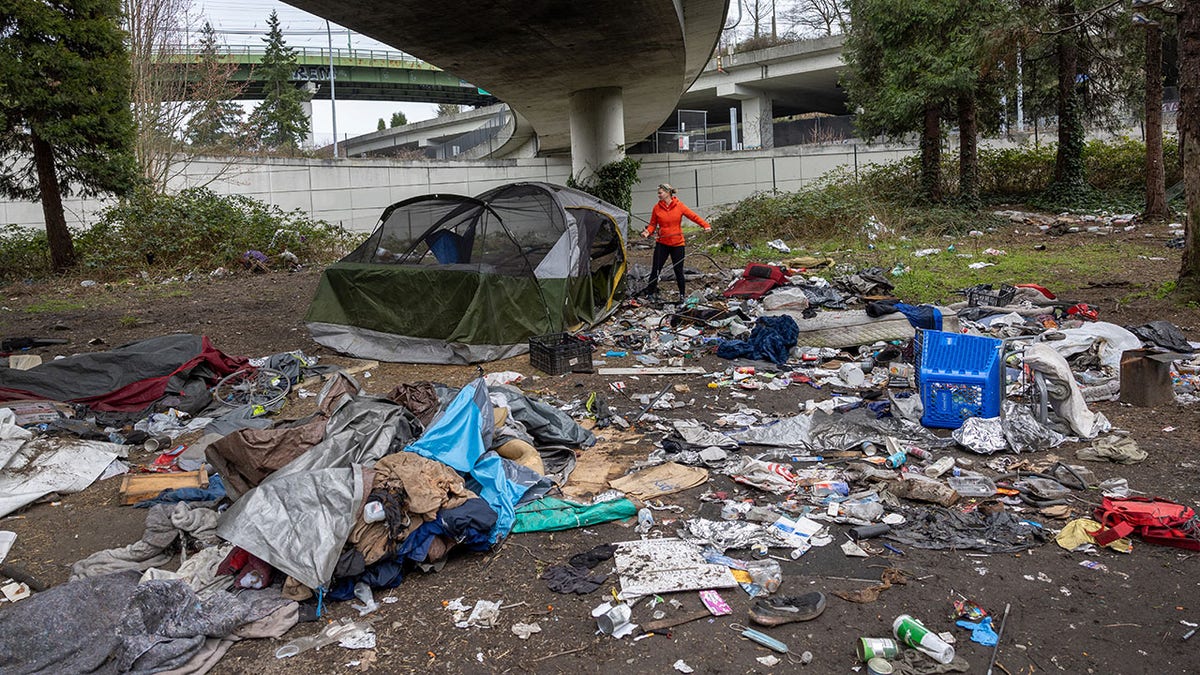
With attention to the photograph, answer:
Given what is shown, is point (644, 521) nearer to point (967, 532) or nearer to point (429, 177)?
point (967, 532)

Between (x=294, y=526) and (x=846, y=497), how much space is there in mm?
3182

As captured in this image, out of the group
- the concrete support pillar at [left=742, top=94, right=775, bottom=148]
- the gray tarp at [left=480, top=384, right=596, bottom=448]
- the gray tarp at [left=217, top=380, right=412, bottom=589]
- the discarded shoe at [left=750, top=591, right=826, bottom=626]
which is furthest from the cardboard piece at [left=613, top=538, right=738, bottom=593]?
the concrete support pillar at [left=742, top=94, right=775, bottom=148]

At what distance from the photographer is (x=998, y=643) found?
3283 mm

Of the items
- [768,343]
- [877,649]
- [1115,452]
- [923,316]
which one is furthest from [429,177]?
[877,649]

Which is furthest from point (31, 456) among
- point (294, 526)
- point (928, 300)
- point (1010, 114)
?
point (1010, 114)

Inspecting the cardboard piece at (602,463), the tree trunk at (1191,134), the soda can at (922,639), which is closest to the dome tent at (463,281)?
the cardboard piece at (602,463)

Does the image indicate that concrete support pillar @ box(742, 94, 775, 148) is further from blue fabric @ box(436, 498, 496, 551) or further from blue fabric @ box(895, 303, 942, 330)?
blue fabric @ box(436, 498, 496, 551)

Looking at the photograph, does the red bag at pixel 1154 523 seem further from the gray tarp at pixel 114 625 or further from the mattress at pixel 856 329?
the gray tarp at pixel 114 625

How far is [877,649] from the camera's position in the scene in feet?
10.5

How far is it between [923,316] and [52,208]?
15160 mm

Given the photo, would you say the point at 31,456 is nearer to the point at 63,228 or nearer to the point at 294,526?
the point at 294,526

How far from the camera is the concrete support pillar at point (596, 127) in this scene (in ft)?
61.8

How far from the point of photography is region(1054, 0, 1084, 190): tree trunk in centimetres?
1903

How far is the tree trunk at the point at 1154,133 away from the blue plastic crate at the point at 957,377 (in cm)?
1463
